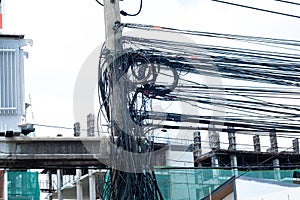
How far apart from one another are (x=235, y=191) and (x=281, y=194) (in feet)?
5.78

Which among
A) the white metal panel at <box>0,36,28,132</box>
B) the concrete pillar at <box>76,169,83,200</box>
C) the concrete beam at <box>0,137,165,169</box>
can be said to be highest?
the white metal panel at <box>0,36,28,132</box>

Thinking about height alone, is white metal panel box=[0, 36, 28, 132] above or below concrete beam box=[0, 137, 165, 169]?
above

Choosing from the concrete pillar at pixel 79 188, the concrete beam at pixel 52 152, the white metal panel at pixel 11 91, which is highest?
the white metal panel at pixel 11 91

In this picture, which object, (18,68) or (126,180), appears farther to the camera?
(18,68)

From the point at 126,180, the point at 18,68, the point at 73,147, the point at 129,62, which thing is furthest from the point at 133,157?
the point at 18,68

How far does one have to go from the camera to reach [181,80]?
1003 centimetres

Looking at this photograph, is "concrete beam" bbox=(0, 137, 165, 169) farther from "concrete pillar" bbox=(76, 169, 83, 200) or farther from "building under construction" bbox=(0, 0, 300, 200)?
"concrete pillar" bbox=(76, 169, 83, 200)

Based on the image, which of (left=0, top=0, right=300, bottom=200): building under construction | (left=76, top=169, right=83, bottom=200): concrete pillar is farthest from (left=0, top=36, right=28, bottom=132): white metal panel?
(left=76, top=169, right=83, bottom=200): concrete pillar

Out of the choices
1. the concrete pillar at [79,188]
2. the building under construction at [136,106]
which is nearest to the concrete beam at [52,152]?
the building under construction at [136,106]

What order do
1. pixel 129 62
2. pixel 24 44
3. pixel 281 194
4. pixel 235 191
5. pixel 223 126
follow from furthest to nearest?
1. pixel 235 191
2. pixel 281 194
3. pixel 24 44
4. pixel 223 126
5. pixel 129 62

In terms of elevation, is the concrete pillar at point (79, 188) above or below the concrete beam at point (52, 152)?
below

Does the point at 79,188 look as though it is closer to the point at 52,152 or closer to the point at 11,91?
the point at 52,152

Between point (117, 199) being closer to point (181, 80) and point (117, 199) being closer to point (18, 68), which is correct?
point (181, 80)

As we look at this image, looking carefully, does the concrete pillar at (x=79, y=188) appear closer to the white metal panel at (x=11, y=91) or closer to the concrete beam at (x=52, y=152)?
the concrete beam at (x=52, y=152)
